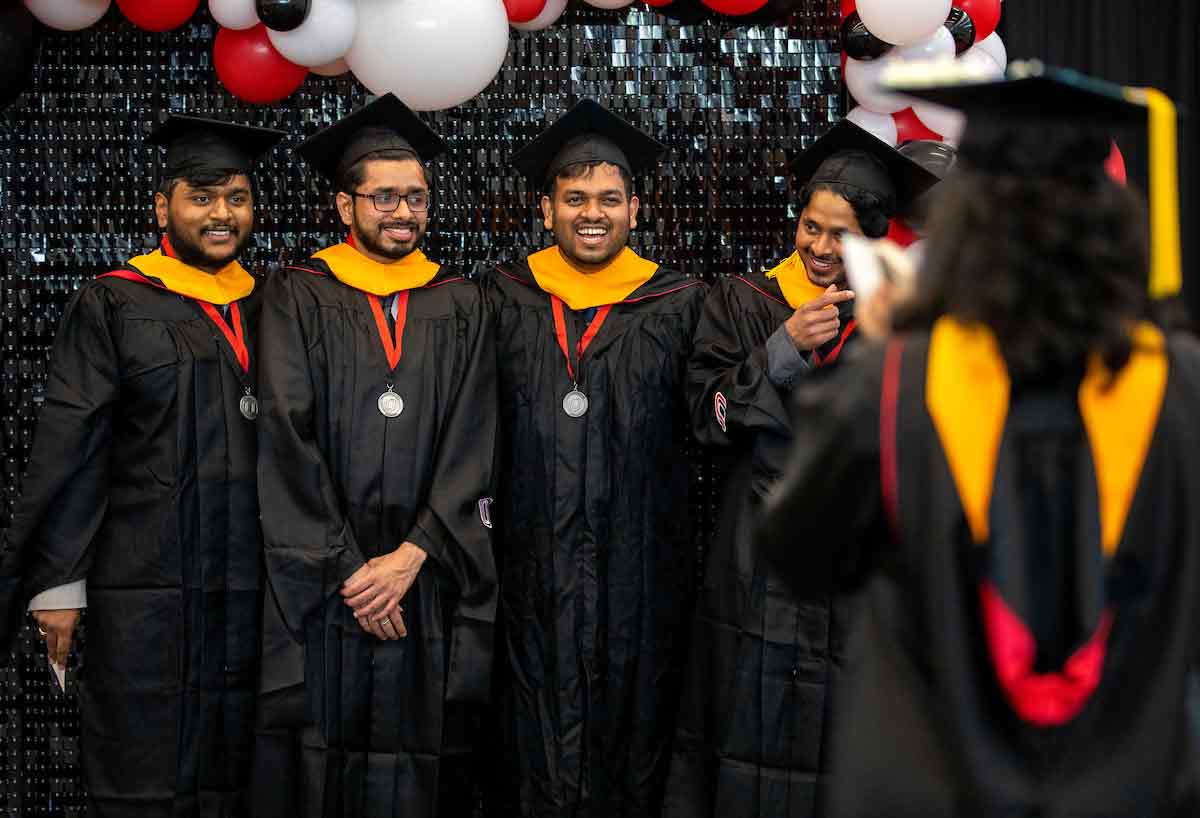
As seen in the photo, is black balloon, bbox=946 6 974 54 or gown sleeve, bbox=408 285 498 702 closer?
gown sleeve, bbox=408 285 498 702

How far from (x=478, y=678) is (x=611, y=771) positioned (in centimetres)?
56

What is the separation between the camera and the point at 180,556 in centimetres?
453

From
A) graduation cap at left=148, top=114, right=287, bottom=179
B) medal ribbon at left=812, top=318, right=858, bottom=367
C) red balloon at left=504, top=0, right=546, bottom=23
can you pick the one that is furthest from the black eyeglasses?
medal ribbon at left=812, top=318, right=858, bottom=367

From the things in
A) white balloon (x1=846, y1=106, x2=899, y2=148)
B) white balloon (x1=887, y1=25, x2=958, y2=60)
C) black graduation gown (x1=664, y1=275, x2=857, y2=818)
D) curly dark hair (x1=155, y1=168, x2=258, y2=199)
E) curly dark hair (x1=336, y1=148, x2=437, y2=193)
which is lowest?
black graduation gown (x1=664, y1=275, x2=857, y2=818)

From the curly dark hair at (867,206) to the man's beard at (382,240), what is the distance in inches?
49.4

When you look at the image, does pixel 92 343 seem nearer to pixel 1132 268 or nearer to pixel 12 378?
pixel 12 378

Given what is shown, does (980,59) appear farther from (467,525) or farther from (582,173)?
(467,525)

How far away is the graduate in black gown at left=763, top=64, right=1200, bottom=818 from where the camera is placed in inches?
82.2

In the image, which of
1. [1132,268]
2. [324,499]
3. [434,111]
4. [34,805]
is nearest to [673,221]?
[434,111]

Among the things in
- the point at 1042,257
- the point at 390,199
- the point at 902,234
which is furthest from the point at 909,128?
the point at 1042,257

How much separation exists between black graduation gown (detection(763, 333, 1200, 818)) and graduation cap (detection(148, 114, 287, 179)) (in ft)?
9.67

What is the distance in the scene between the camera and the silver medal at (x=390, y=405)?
178 inches

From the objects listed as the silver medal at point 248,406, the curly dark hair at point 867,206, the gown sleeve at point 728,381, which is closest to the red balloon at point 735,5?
the curly dark hair at point 867,206

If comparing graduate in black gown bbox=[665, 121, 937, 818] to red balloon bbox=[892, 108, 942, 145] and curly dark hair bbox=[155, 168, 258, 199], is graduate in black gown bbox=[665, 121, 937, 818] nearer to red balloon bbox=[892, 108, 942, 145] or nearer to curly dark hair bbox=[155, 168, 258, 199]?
red balloon bbox=[892, 108, 942, 145]
